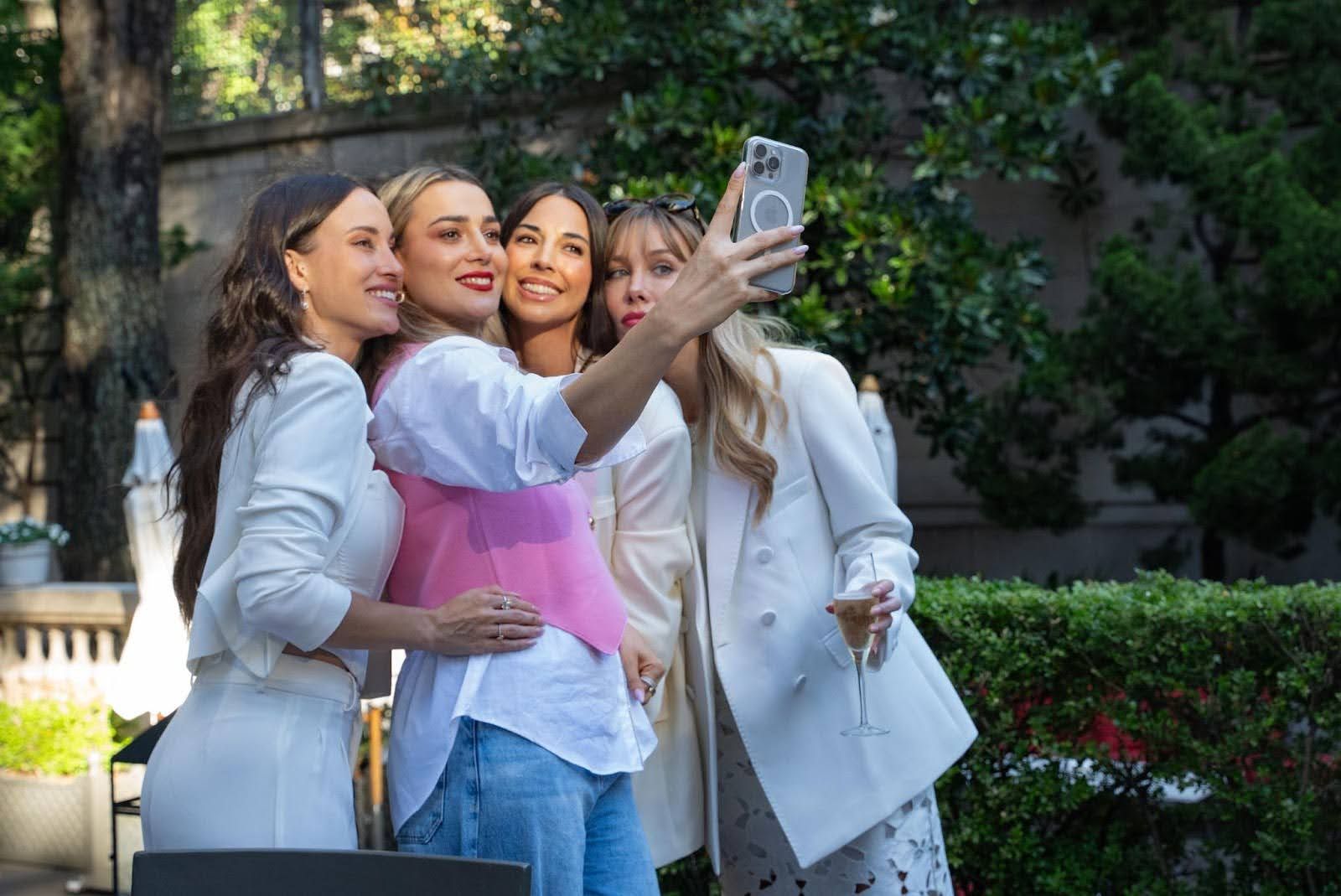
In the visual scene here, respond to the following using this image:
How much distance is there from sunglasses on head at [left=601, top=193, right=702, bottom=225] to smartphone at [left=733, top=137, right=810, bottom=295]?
2.39 ft

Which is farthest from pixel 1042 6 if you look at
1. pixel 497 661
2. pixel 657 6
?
pixel 497 661

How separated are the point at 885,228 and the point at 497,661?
622cm

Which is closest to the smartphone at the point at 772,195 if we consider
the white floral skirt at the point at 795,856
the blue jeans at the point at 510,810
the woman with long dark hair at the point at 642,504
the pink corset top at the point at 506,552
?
the pink corset top at the point at 506,552

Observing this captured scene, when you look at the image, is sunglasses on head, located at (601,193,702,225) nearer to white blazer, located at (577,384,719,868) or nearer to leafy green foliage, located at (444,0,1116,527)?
white blazer, located at (577,384,719,868)

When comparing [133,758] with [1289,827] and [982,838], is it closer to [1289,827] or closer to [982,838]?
[982,838]

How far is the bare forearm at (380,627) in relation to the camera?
204 centimetres

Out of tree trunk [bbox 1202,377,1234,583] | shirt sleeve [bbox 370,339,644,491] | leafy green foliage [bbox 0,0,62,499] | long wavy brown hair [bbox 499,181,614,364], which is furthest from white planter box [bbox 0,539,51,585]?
tree trunk [bbox 1202,377,1234,583]

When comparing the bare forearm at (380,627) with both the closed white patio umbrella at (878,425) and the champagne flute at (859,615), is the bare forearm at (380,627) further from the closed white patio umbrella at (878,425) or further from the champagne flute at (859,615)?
the closed white patio umbrella at (878,425)

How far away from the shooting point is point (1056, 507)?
892 cm

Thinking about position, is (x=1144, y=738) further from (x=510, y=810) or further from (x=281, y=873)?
(x=281, y=873)

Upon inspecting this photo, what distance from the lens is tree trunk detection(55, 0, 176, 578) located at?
345 inches

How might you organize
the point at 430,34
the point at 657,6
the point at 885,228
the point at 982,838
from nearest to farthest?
the point at 982,838 < the point at 885,228 < the point at 657,6 < the point at 430,34

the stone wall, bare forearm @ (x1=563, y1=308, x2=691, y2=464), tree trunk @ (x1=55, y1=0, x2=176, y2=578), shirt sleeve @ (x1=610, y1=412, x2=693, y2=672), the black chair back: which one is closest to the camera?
the black chair back

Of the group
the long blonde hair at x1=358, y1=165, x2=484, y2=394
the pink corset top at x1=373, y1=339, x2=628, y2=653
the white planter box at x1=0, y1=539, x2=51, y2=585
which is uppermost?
the long blonde hair at x1=358, y1=165, x2=484, y2=394
